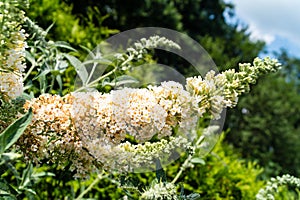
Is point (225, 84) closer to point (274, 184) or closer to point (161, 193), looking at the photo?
point (161, 193)

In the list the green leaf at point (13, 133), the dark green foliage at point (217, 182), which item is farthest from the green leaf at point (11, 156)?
the dark green foliage at point (217, 182)

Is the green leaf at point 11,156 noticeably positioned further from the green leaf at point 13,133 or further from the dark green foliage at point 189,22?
the dark green foliage at point 189,22

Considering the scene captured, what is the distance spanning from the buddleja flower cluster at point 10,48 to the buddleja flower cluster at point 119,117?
0.07 m

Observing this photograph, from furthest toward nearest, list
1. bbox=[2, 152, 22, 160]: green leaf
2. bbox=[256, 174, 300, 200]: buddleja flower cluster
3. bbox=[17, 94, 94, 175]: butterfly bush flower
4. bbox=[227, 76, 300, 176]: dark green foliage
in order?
bbox=[227, 76, 300, 176]: dark green foliage, bbox=[256, 174, 300, 200]: buddleja flower cluster, bbox=[17, 94, 94, 175]: butterfly bush flower, bbox=[2, 152, 22, 160]: green leaf

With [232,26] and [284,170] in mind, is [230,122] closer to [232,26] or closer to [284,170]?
[284,170]

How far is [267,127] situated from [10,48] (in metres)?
8.97

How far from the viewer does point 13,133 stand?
691 mm

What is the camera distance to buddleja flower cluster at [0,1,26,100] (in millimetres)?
658

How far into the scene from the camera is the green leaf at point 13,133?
0.69 meters

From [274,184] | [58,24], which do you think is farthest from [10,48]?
[58,24]

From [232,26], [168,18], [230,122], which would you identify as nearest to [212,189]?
[168,18]

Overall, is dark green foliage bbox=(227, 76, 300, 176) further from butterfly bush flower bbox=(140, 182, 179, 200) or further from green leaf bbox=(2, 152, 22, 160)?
green leaf bbox=(2, 152, 22, 160)

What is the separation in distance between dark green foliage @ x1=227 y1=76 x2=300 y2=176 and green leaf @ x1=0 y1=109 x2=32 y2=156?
26.4 feet

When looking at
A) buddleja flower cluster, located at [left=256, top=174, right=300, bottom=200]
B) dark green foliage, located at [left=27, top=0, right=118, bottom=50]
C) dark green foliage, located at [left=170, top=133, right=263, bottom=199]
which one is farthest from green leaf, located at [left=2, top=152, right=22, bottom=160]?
dark green foliage, located at [left=27, top=0, right=118, bottom=50]
